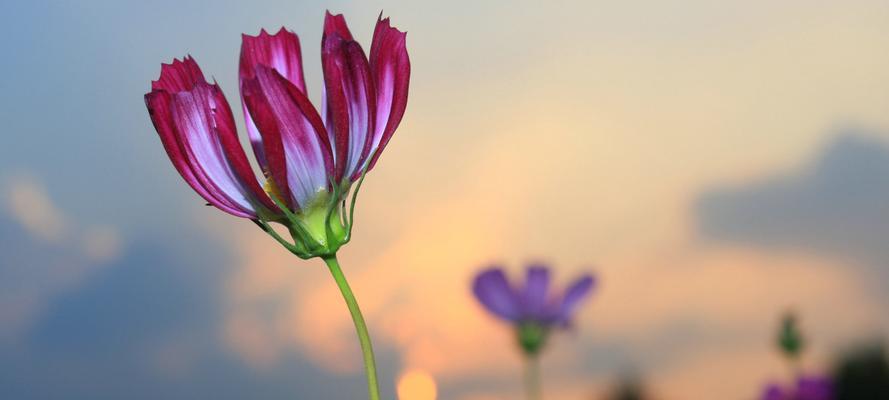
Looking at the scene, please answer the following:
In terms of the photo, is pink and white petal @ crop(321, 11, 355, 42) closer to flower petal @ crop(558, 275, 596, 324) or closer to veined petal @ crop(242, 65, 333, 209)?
veined petal @ crop(242, 65, 333, 209)

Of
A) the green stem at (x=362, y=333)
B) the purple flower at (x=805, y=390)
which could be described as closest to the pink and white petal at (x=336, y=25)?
the green stem at (x=362, y=333)

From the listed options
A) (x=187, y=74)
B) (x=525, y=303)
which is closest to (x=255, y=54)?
(x=187, y=74)

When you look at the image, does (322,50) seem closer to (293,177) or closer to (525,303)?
(293,177)

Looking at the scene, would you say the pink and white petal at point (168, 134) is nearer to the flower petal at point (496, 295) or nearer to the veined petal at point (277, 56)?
the veined petal at point (277, 56)

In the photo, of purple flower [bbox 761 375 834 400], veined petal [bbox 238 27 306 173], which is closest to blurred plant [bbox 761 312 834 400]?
purple flower [bbox 761 375 834 400]

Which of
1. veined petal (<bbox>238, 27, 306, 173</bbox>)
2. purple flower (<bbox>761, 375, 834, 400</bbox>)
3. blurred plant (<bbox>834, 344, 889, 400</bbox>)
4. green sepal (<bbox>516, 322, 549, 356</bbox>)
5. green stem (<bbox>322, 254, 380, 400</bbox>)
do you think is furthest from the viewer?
blurred plant (<bbox>834, 344, 889, 400</bbox>)

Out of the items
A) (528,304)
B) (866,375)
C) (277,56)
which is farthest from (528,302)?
(866,375)
